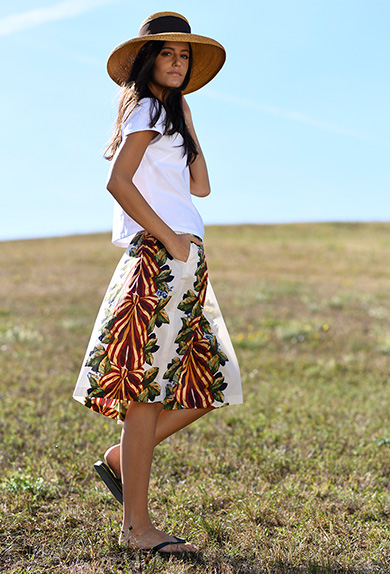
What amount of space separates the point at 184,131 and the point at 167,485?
2.45 meters

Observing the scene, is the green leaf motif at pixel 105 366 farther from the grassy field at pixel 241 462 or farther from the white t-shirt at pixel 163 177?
the grassy field at pixel 241 462

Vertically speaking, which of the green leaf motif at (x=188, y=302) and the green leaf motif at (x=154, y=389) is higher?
the green leaf motif at (x=188, y=302)

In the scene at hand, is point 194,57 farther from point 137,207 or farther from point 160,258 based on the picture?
point 160,258

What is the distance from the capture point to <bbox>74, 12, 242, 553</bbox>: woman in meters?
2.81

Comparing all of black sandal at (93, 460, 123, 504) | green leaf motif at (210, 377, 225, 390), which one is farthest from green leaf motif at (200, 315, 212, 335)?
black sandal at (93, 460, 123, 504)

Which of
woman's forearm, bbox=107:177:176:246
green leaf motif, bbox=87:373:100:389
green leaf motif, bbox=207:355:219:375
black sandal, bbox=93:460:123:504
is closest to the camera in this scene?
woman's forearm, bbox=107:177:176:246

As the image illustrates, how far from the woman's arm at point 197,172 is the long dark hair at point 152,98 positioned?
0.20 m

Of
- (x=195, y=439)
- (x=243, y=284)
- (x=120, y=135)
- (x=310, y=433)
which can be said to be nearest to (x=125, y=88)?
(x=120, y=135)

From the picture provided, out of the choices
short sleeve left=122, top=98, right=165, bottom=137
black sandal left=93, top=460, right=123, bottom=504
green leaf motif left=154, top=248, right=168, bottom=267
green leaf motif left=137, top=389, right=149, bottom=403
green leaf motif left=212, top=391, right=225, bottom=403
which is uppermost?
short sleeve left=122, top=98, right=165, bottom=137

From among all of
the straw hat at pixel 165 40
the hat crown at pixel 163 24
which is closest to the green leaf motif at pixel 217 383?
the straw hat at pixel 165 40

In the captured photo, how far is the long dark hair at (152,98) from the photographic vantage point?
9.49 feet

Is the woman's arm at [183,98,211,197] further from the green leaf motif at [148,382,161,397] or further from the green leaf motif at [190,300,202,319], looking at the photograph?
the green leaf motif at [148,382,161,397]

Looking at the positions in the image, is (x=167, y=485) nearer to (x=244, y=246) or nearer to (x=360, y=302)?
(x=360, y=302)

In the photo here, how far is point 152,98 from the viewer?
9.50 ft
